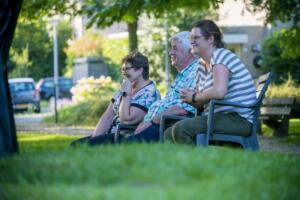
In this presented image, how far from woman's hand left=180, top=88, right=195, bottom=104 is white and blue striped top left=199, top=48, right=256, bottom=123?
0.37ft

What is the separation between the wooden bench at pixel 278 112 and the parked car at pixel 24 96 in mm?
20894

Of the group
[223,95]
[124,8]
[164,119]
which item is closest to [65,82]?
[124,8]

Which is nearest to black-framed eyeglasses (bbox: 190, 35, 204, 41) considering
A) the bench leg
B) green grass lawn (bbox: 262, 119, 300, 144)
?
green grass lawn (bbox: 262, 119, 300, 144)

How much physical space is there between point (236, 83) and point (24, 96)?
31.0m

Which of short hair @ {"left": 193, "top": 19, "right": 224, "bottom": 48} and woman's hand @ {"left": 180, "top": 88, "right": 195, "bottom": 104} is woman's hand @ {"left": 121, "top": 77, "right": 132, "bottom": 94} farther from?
short hair @ {"left": 193, "top": 19, "right": 224, "bottom": 48}

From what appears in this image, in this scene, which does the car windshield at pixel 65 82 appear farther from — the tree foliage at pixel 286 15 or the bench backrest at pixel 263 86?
the bench backrest at pixel 263 86

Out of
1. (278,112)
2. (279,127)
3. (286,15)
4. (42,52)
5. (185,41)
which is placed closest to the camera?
(185,41)

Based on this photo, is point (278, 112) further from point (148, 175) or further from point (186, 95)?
point (148, 175)

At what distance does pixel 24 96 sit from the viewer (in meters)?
37.7

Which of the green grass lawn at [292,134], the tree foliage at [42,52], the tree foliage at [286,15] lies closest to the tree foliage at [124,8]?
the tree foliage at [286,15]

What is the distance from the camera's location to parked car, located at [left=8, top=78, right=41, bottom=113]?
36.5m

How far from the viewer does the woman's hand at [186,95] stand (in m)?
7.30

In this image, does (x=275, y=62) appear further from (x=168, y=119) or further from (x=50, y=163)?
(x=50, y=163)

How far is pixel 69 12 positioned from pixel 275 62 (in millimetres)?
14831
